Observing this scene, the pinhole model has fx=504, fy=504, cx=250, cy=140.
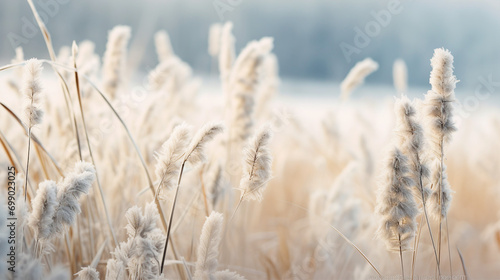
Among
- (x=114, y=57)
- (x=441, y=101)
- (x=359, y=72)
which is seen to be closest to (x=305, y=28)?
(x=359, y=72)

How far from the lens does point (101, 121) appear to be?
1.12 m

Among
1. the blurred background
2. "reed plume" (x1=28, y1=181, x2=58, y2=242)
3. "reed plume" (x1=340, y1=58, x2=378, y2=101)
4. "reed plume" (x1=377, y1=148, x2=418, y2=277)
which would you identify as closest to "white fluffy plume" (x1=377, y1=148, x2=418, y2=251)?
"reed plume" (x1=377, y1=148, x2=418, y2=277)

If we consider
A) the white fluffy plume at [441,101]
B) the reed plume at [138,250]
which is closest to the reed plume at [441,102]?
the white fluffy plume at [441,101]

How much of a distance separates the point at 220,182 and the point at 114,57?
1.22 feet

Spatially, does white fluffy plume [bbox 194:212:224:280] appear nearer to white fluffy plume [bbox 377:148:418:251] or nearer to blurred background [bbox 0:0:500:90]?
white fluffy plume [bbox 377:148:418:251]

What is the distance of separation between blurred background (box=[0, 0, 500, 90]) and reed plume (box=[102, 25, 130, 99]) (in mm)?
208

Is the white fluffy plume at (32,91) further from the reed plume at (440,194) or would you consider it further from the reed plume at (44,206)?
the reed plume at (440,194)

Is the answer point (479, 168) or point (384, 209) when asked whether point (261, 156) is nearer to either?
point (384, 209)

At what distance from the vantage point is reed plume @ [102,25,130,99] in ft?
3.10

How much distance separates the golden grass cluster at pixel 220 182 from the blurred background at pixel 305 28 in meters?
0.24

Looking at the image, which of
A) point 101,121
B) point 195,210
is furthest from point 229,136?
point 101,121

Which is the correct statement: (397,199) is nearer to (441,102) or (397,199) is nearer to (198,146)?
(441,102)

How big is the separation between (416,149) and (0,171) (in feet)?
2.37

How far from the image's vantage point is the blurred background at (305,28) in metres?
1.73
